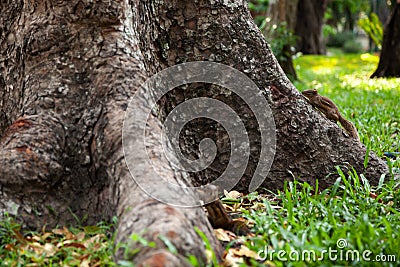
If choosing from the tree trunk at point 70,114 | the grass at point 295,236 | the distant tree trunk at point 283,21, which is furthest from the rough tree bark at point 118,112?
the distant tree trunk at point 283,21

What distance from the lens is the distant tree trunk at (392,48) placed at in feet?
31.6

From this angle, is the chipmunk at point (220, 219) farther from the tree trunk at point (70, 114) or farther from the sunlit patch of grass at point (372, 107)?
the sunlit patch of grass at point (372, 107)

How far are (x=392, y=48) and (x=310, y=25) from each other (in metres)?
10.3

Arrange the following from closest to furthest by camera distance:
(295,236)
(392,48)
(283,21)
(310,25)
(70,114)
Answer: (295,236), (70,114), (392,48), (283,21), (310,25)

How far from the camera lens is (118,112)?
8.61ft

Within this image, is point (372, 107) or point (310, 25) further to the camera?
point (310, 25)

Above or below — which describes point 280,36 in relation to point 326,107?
above

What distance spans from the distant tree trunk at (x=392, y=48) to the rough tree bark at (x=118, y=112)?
276 inches

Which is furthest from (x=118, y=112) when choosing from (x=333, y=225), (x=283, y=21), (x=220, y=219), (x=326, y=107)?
(x=283, y=21)

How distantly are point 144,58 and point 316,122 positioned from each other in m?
1.25

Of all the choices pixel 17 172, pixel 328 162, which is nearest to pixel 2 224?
pixel 17 172

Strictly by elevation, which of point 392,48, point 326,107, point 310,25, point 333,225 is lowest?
point 333,225

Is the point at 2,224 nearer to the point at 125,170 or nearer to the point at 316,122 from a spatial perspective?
the point at 125,170

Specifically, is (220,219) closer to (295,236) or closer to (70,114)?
(295,236)
